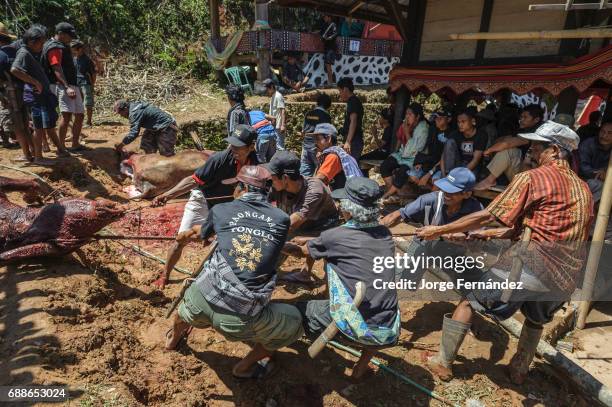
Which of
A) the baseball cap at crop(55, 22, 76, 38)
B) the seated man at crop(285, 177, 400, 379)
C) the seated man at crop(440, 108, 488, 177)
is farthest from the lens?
the baseball cap at crop(55, 22, 76, 38)

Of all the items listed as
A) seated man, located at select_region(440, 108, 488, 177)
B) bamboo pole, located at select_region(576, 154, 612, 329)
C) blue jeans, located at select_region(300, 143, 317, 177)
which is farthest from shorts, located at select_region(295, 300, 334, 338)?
seated man, located at select_region(440, 108, 488, 177)

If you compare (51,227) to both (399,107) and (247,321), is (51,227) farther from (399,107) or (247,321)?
(399,107)

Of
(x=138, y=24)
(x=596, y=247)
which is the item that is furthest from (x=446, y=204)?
(x=138, y=24)

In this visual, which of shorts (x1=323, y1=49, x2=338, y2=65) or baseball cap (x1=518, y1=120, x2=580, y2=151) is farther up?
shorts (x1=323, y1=49, x2=338, y2=65)

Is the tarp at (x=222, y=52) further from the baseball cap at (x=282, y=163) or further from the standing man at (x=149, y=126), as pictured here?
the baseball cap at (x=282, y=163)

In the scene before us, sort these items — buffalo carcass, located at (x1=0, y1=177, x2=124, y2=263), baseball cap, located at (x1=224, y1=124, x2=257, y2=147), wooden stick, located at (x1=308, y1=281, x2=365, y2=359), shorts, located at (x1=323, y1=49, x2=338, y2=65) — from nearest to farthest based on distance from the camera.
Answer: wooden stick, located at (x1=308, y1=281, x2=365, y2=359)
buffalo carcass, located at (x1=0, y1=177, x2=124, y2=263)
baseball cap, located at (x1=224, y1=124, x2=257, y2=147)
shorts, located at (x1=323, y1=49, x2=338, y2=65)

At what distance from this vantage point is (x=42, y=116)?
6.09 m

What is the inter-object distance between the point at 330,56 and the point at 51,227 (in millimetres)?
11016

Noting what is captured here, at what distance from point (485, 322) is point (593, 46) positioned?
4.78m

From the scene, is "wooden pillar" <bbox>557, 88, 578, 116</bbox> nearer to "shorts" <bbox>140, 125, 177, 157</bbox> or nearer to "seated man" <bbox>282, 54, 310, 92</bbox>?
"shorts" <bbox>140, 125, 177, 157</bbox>

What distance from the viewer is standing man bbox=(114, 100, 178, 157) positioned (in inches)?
277

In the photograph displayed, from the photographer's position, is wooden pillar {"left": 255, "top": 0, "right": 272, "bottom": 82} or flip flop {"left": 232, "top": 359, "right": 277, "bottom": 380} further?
wooden pillar {"left": 255, "top": 0, "right": 272, "bottom": 82}

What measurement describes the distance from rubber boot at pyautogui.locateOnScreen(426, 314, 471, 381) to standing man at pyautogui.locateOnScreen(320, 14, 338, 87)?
1124cm

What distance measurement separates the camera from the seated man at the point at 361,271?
122 inches
